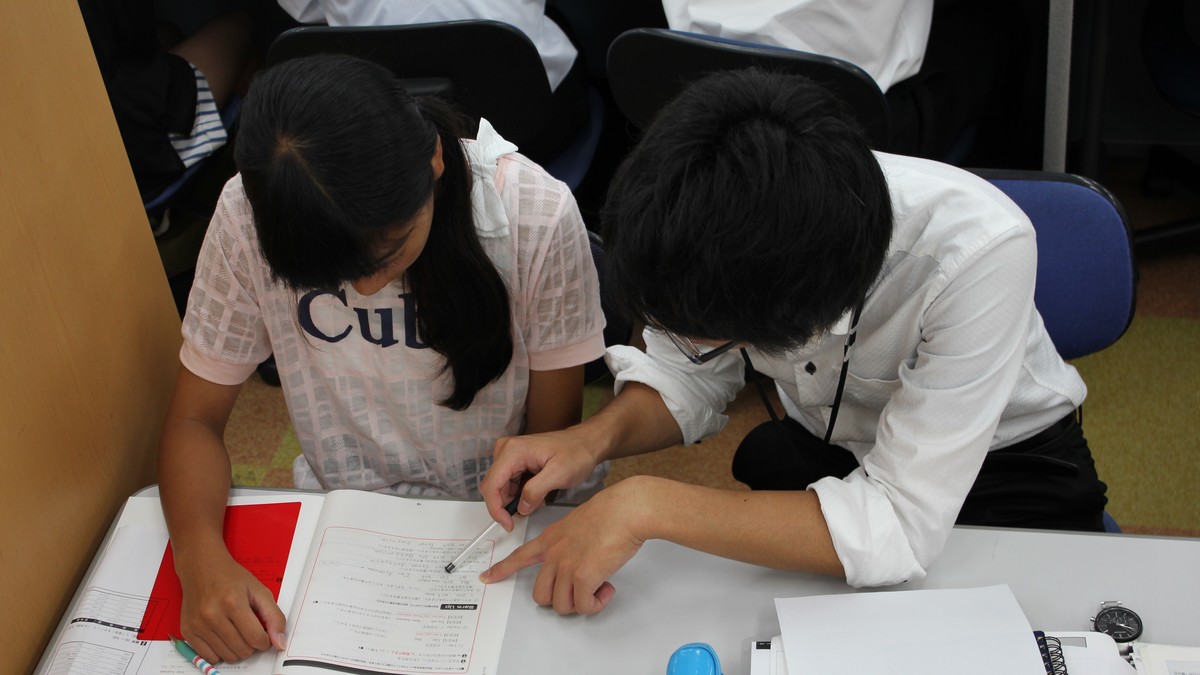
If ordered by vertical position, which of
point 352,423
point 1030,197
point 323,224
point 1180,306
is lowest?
point 1180,306

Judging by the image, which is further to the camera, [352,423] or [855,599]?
[352,423]

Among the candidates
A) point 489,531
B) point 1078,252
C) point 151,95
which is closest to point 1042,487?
point 1078,252

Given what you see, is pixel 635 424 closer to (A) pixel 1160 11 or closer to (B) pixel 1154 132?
(A) pixel 1160 11

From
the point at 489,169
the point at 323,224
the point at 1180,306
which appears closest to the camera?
the point at 323,224

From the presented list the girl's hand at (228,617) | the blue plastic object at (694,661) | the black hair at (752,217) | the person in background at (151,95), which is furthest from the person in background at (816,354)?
the person in background at (151,95)

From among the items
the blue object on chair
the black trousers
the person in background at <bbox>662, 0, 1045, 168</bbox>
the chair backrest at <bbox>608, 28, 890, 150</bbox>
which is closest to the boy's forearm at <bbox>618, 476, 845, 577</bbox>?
the black trousers

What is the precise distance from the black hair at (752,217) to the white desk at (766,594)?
0.28 m

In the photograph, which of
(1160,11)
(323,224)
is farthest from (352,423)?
(1160,11)

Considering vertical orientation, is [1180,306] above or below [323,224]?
below

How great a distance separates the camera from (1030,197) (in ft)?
4.08

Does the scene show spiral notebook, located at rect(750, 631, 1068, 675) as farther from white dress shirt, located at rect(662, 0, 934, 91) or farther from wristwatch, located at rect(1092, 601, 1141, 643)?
white dress shirt, located at rect(662, 0, 934, 91)

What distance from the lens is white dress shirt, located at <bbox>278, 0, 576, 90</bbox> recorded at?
1810 millimetres

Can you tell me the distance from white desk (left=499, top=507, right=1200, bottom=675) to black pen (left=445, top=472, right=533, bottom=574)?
0.19 feet

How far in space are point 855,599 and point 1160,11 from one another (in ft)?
5.66
